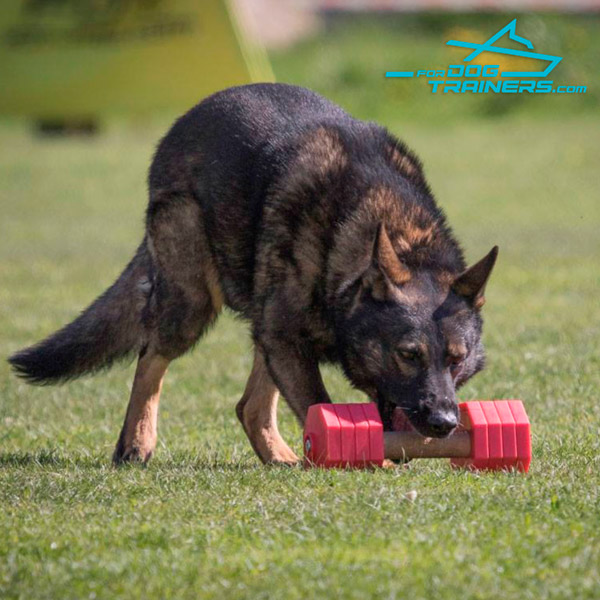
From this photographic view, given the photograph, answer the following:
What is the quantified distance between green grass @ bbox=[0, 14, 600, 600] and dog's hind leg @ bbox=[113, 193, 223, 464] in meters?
0.27

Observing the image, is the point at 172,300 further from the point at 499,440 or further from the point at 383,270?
the point at 499,440

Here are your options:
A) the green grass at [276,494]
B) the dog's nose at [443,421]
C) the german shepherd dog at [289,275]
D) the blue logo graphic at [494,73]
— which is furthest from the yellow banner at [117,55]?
the dog's nose at [443,421]

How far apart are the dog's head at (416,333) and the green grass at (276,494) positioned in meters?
0.35

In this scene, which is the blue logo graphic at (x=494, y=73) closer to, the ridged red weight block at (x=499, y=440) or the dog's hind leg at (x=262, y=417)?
the dog's hind leg at (x=262, y=417)

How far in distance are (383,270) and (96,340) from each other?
201cm

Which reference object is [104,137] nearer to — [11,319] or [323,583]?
[11,319]

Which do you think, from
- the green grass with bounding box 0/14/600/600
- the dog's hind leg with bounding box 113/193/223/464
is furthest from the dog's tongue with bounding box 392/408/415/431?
the dog's hind leg with bounding box 113/193/223/464

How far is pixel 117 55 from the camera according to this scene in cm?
1980

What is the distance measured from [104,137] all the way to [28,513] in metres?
22.4

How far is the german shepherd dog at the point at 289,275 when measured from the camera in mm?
5688

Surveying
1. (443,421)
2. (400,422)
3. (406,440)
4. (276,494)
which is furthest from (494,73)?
(276,494)

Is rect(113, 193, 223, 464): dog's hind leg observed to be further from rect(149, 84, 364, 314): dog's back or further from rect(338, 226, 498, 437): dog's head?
rect(338, 226, 498, 437): dog's head

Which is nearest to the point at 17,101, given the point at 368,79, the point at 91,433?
the point at 368,79

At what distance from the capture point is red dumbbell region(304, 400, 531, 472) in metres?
5.65
